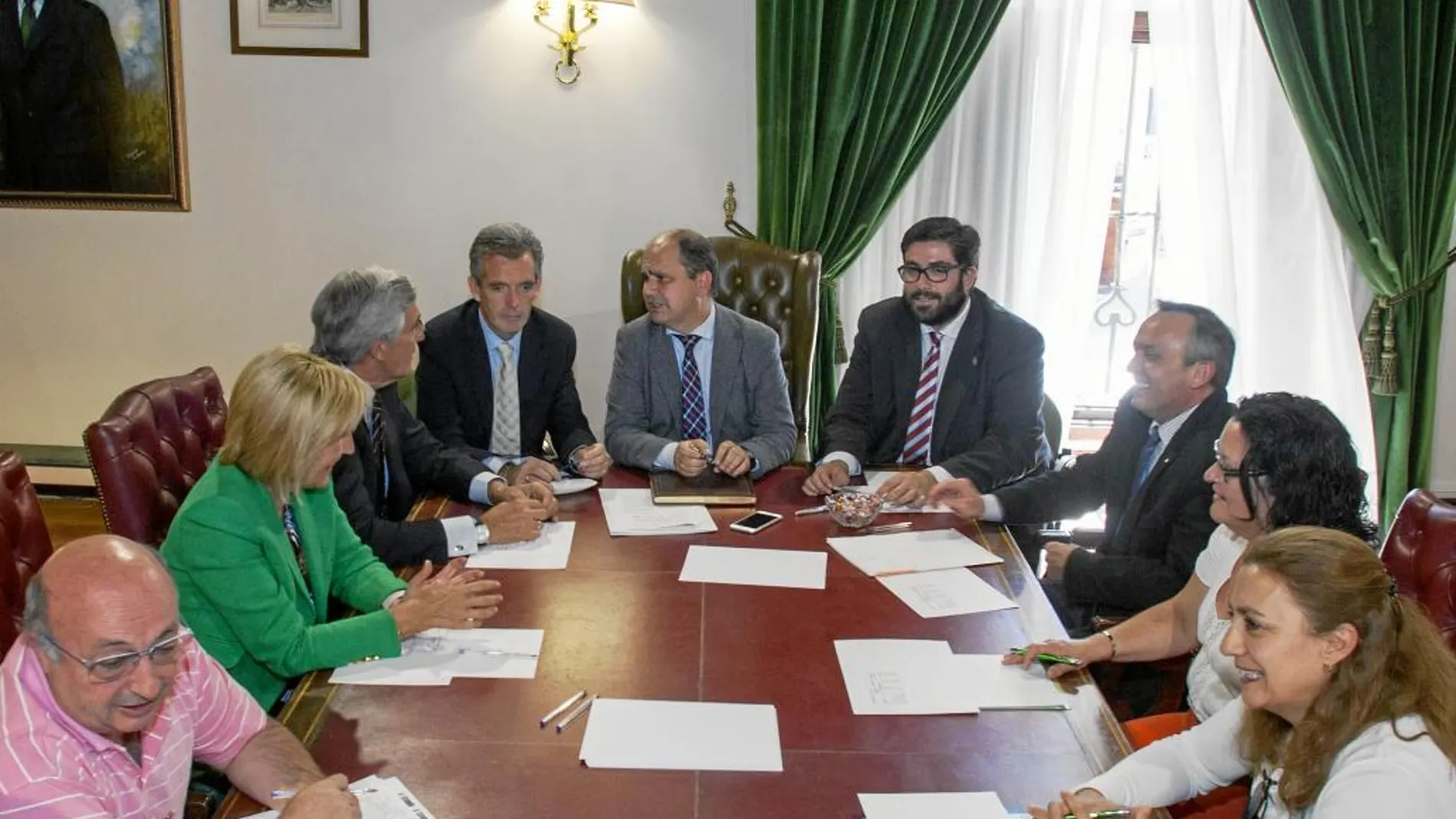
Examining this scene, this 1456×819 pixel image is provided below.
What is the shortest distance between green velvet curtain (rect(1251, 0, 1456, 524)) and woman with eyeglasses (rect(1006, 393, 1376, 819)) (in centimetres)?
267

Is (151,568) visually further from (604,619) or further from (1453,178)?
(1453,178)

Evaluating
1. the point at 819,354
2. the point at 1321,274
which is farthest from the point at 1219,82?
the point at 819,354

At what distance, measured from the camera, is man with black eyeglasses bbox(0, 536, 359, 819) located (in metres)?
1.47

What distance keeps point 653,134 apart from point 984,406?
1.74 m

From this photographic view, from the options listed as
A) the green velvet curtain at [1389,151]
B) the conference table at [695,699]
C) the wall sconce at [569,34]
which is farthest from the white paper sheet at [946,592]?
the green velvet curtain at [1389,151]

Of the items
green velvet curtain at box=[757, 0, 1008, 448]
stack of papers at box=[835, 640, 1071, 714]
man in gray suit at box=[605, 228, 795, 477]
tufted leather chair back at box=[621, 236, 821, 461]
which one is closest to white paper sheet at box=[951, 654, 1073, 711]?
stack of papers at box=[835, 640, 1071, 714]

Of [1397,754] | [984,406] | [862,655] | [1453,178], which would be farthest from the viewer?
[1453,178]

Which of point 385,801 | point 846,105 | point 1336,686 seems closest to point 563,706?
point 385,801

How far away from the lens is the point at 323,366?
7.13ft

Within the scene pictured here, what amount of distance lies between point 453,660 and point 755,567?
0.71m

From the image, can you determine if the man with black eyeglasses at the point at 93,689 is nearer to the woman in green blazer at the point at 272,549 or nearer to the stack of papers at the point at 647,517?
the woman in green blazer at the point at 272,549

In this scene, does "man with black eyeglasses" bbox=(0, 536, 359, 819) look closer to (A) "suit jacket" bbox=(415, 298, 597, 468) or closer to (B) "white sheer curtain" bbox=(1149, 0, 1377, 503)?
(A) "suit jacket" bbox=(415, 298, 597, 468)

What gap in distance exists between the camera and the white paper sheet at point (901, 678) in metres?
1.95

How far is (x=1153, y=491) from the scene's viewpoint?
280 centimetres
